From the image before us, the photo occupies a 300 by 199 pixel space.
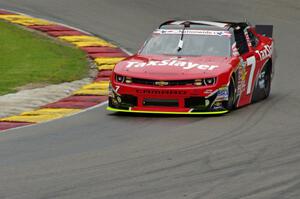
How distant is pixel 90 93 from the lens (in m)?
16.4

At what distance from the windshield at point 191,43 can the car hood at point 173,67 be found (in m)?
0.26

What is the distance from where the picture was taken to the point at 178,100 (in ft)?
44.6

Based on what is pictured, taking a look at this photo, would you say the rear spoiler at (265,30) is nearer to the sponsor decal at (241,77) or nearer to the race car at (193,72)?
the race car at (193,72)

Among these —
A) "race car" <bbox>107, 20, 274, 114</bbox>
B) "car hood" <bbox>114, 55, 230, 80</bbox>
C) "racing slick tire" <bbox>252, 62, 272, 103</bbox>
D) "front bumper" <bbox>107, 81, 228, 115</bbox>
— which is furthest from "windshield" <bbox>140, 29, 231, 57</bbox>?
"front bumper" <bbox>107, 81, 228, 115</bbox>

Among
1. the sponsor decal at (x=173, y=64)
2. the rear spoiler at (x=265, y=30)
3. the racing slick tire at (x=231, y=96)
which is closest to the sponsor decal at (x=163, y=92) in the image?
the sponsor decal at (x=173, y=64)

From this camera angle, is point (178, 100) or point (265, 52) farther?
point (265, 52)

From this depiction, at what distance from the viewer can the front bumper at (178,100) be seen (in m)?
13.6

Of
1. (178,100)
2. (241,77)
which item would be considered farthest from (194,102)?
(241,77)

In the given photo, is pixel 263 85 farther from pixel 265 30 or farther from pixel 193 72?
pixel 193 72

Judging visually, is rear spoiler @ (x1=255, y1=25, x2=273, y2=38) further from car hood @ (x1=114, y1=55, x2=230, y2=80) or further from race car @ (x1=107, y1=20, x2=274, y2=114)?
car hood @ (x1=114, y1=55, x2=230, y2=80)

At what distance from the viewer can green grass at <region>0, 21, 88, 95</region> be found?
17.9 metres

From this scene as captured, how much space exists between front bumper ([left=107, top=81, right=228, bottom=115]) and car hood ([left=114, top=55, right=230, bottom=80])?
19 cm

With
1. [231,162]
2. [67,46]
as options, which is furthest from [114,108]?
[67,46]

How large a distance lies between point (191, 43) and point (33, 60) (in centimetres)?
644
